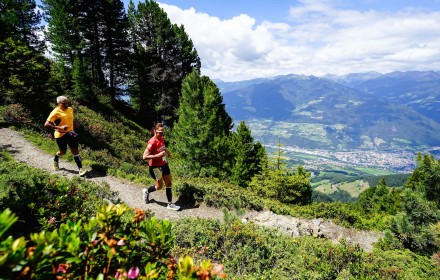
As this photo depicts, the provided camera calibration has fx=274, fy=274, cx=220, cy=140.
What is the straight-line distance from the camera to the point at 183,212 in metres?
11.6

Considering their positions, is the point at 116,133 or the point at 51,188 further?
the point at 116,133

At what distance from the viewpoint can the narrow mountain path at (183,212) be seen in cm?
1165

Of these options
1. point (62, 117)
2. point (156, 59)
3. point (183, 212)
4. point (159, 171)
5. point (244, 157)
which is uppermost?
point (156, 59)

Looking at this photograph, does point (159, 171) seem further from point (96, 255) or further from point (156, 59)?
point (156, 59)

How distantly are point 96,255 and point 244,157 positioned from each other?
2955cm

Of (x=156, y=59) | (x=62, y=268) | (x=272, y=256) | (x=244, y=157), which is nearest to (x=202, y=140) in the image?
(x=244, y=157)

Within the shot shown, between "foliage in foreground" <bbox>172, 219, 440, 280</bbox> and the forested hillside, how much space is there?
0.12ft

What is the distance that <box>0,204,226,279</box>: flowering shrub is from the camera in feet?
5.91

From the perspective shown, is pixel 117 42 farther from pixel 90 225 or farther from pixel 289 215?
pixel 90 225

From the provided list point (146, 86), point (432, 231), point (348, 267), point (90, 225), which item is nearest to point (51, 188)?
point (90, 225)

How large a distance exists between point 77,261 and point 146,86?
39351 mm

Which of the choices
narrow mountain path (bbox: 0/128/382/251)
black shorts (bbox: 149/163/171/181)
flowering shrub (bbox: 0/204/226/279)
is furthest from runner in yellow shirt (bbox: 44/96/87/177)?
flowering shrub (bbox: 0/204/226/279)

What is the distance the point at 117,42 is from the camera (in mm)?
37531

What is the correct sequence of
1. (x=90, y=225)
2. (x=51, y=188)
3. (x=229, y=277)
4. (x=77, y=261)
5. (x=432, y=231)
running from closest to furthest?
(x=77, y=261) → (x=90, y=225) → (x=51, y=188) → (x=229, y=277) → (x=432, y=231)
